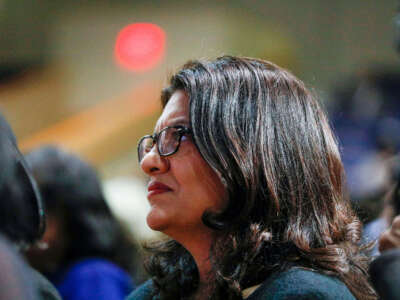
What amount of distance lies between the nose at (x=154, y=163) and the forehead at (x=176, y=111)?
0.07 m

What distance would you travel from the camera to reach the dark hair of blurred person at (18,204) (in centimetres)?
124

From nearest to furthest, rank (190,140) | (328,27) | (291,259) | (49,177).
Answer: (291,259) < (190,140) < (49,177) < (328,27)

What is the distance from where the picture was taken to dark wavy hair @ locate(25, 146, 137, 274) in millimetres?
2730

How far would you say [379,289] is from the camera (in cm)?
133

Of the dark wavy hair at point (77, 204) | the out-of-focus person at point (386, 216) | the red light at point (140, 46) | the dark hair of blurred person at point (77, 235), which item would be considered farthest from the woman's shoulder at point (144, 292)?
the red light at point (140, 46)

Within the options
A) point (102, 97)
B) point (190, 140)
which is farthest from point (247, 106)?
point (102, 97)

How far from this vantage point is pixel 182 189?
1572 millimetres

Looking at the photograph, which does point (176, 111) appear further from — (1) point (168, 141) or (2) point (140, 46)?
(2) point (140, 46)

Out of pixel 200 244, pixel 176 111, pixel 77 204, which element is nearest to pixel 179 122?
pixel 176 111

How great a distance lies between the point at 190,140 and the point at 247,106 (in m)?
0.16

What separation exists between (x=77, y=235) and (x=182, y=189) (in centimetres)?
128

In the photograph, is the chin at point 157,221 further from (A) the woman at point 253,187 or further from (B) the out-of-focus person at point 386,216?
(B) the out-of-focus person at point 386,216

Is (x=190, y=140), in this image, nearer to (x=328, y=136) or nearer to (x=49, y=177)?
(x=328, y=136)

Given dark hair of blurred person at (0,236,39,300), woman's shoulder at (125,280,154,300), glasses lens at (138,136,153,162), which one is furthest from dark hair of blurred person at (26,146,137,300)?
→ dark hair of blurred person at (0,236,39,300)
